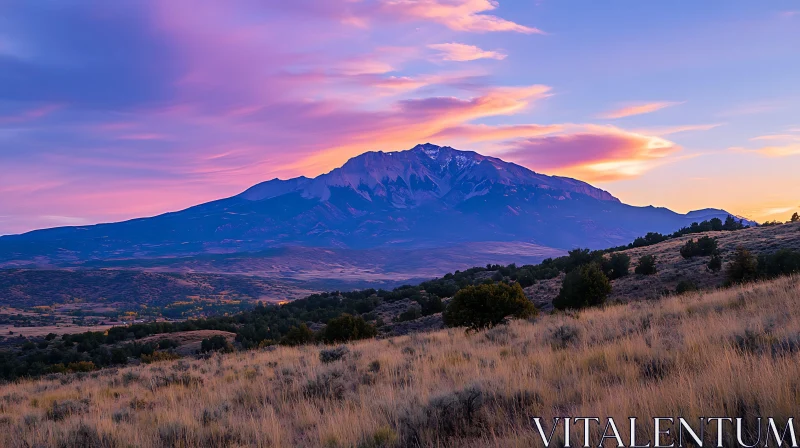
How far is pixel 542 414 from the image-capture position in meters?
5.61

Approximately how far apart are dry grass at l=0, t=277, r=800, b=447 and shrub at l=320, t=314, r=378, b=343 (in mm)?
13322

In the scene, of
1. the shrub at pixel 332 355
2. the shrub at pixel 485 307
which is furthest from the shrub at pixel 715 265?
the shrub at pixel 332 355

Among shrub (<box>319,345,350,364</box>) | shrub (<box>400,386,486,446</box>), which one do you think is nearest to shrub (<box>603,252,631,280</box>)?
shrub (<box>319,345,350,364</box>)

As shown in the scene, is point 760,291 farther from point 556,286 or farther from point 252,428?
point 556,286

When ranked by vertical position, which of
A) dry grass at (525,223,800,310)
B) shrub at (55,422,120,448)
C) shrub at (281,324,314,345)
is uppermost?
shrub at (55,422,120,448)

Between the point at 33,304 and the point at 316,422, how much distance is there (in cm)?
15247

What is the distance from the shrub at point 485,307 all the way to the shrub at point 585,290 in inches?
174

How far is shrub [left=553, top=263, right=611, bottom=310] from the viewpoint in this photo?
81.5 ft

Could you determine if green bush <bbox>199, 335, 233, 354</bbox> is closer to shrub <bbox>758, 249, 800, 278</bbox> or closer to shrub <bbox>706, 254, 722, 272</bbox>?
shrub <bbox>706, 254, 722, 272</bbox>

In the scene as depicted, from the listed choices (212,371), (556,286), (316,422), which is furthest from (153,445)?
(556,286)

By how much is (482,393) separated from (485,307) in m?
15.1

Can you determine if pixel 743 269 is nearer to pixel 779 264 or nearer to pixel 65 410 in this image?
pixel 779 264

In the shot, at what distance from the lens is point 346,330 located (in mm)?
25719

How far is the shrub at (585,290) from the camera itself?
81.5 feet
